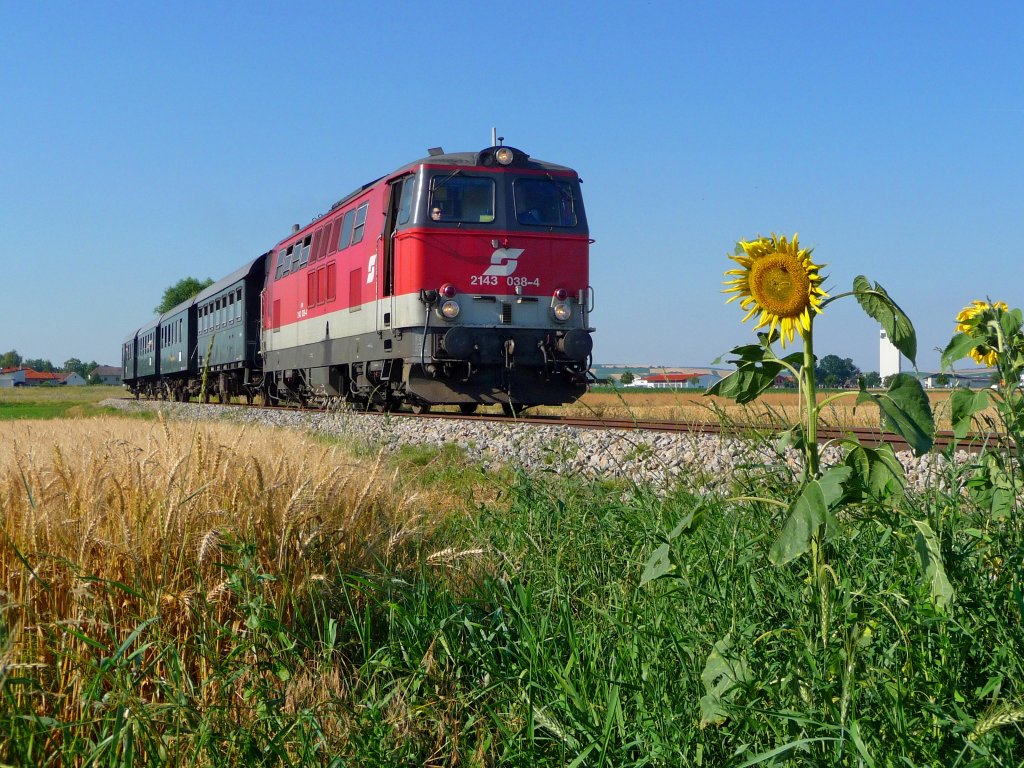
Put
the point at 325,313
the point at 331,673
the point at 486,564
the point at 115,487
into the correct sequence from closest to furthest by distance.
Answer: the point at 331,673 < the point at 115,487 < the point at 486,564 < the point at 325,313

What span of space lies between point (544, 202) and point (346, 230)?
3462mm

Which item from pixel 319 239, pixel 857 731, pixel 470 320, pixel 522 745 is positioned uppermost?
pixel 319 239

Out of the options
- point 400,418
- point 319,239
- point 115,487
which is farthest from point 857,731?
point 319,239

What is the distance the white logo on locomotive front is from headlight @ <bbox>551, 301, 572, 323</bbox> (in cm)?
80

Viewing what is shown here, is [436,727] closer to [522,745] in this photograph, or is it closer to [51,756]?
[522,745]

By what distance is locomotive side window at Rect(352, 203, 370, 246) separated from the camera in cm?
1441

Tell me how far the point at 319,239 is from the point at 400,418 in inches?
241

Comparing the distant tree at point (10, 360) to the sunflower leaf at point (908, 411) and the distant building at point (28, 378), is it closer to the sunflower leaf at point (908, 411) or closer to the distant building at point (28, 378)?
the distant building at point (28, 378)

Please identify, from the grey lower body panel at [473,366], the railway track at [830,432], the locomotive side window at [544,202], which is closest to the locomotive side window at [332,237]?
the grey lower body panel at [473,366]

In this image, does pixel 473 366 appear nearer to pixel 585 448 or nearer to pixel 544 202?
pixel 544 202

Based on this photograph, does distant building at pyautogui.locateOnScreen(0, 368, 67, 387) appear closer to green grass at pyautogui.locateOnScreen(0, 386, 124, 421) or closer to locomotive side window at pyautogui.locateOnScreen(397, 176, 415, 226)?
green grass at pyautogui.locateOnScreen(0, 386, 124, 421)

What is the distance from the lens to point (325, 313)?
52.0 feet

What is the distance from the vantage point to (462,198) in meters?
13.2

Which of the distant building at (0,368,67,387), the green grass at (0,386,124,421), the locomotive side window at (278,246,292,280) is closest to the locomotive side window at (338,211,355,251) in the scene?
the locomotive side window at (278,246,292,280)
